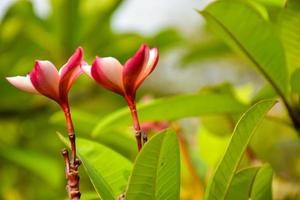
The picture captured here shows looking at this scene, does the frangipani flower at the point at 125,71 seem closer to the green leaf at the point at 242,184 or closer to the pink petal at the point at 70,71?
the pink petal at the point at 70,71

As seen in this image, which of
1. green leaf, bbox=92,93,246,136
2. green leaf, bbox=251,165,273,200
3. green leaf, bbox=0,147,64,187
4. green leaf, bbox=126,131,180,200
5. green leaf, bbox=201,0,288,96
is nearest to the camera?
green leaf, bbox=126,131,180,200

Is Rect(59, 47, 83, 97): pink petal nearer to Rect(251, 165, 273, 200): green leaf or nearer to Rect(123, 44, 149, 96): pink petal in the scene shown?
Rect(123, 44, 149, 96): pink petal

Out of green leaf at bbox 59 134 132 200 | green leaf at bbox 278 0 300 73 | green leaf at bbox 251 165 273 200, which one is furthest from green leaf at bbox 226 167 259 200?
green leaf at bbox 278 0 300 73

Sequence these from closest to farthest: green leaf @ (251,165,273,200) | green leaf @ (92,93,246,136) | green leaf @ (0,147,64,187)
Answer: green leaf @ (251,165,273,200) < green leaf @ (92,93,246,136) < green leaf @ (0,147,64,187)

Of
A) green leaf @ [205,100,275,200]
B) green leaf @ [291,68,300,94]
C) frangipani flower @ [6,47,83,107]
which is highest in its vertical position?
frangipani flower @ [6,47,83,107]

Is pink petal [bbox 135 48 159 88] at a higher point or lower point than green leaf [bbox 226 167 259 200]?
higher

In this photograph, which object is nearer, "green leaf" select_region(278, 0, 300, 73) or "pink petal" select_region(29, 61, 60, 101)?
"pink petal" select_region(29, 61, 60, 101)

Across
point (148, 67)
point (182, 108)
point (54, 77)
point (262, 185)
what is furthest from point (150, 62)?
point (182, 108)
